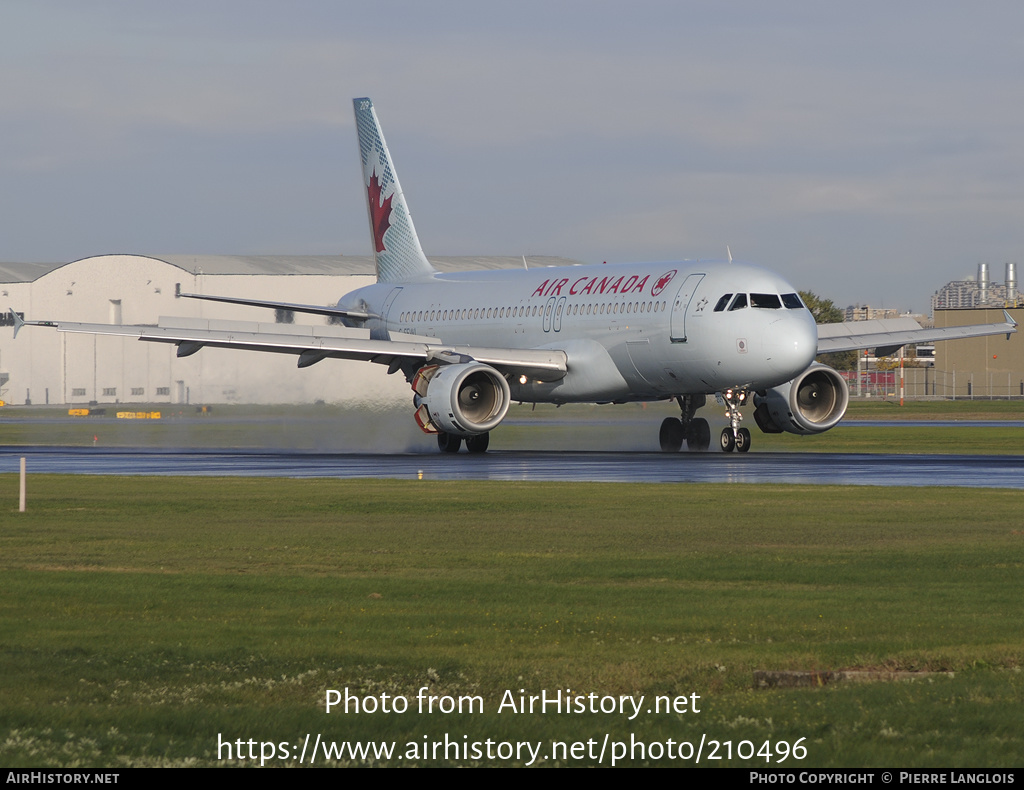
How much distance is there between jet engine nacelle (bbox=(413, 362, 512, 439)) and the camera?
38531mm

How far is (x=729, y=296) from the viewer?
37.9m

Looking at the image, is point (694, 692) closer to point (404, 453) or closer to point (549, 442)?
point (404, 453)

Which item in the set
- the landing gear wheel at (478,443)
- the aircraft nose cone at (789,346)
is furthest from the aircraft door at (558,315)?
the aircraft nose cone at (789,346)

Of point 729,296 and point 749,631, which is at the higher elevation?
point 729,296

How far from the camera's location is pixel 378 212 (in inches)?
2170

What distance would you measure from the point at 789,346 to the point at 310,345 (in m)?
12.9

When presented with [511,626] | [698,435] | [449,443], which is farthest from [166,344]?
[511,626]

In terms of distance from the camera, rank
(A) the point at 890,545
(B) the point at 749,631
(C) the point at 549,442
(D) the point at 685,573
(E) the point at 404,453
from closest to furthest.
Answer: (B) the point at 749,631 < (D) the point at 685,573 < (A) the point at 890,545 < (E) the point at 404,453 < (C) the point at 549,442

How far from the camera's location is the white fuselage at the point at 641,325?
37.2 meters

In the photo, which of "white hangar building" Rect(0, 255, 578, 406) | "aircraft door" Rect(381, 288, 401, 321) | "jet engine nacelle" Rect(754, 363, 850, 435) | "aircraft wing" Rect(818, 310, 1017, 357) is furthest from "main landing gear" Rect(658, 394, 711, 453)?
"aircraft door" Rect(381, 288, 401, 321)

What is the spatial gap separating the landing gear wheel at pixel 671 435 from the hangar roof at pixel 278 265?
219 feet
